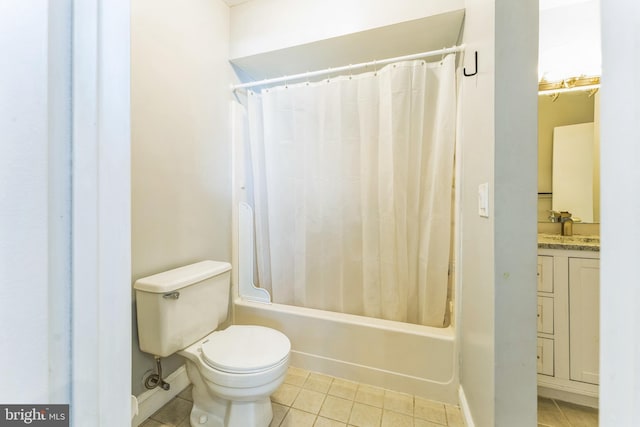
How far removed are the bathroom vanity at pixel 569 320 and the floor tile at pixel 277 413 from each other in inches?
54.3

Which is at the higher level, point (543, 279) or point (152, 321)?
point (543, 279)

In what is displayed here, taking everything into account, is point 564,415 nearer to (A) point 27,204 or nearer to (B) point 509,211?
(B) point 509,211

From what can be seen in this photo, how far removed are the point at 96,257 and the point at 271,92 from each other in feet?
5.31

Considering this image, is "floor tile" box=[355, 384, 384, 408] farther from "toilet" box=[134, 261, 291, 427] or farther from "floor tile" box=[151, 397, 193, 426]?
"floor tile" box=[151, 397, 193, 426]

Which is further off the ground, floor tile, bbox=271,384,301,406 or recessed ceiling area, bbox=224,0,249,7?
recessed ceiling area, bbox=224,0,249,7

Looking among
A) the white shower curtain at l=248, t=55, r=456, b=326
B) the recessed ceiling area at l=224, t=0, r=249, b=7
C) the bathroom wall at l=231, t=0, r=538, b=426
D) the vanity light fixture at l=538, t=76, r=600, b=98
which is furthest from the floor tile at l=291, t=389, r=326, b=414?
the recessed ceiling area at l=224, t=0, r=249, b=7

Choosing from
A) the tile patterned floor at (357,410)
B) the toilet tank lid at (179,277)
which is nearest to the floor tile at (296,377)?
the tile patterned floor at (357,410)

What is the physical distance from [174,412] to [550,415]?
6.29 feet

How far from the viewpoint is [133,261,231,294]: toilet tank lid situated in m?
1.15

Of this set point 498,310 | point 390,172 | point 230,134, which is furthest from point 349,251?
point 230,134

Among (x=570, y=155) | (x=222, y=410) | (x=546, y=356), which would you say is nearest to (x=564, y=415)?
(x=546, y=356)

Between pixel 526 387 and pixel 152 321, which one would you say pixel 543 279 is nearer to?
pixel 526 387

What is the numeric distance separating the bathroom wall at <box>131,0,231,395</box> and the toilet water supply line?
39mm

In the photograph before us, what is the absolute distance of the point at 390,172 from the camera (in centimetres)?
151
